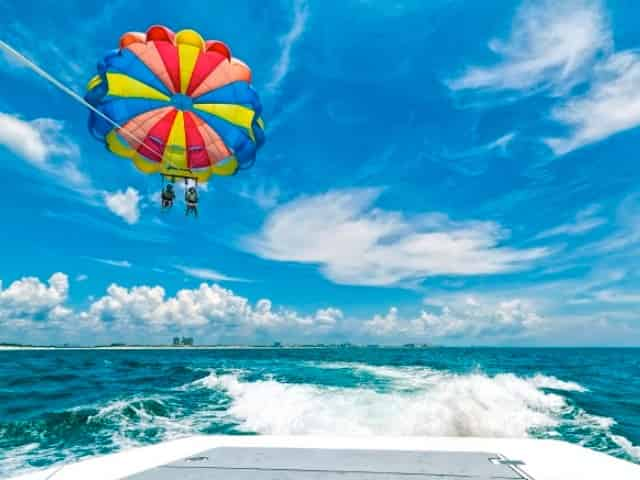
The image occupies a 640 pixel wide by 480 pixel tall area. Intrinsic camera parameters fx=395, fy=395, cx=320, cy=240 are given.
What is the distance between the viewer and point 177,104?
11.9m

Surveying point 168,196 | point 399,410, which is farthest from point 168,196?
point 399,410

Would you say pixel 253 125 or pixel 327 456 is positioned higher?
pixel 253 125

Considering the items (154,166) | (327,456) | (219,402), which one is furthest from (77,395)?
(327,456)

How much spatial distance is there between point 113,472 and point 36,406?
16.5 meters

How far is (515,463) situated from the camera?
160 inches

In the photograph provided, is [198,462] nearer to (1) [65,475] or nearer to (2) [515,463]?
(1) [65,475]

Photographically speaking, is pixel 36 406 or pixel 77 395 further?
pixel 77 395

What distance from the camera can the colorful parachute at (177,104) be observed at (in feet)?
36.0

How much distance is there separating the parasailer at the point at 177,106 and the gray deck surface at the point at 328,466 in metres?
8.69

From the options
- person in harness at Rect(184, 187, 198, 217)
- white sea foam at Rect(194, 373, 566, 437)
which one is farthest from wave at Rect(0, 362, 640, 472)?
person in harness at Rect(184, 187, 198, 217)

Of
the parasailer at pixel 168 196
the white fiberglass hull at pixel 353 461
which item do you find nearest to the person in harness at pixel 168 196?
the parasailer at pixel 168 196

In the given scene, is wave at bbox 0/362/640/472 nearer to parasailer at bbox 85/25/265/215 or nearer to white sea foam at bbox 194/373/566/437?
white sea foam at bbox 194/373/566/437

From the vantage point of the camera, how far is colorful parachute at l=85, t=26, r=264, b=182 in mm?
10961

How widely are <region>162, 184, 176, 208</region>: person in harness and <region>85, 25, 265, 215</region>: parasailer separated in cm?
3
